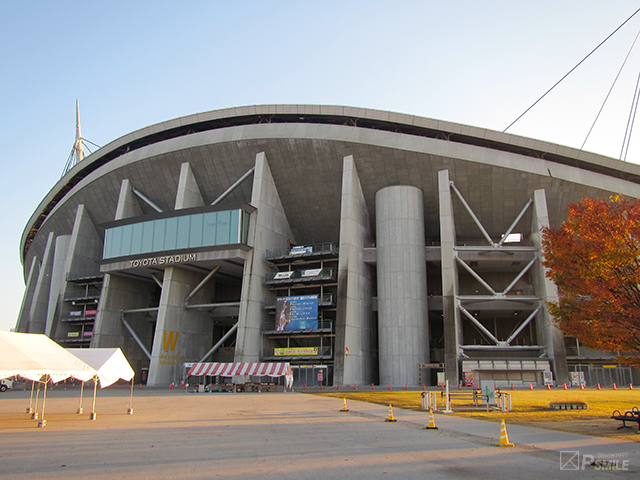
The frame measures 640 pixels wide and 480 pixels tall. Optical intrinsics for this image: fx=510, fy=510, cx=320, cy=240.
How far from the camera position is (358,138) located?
4525cm

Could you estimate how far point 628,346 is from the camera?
1727 centimetres

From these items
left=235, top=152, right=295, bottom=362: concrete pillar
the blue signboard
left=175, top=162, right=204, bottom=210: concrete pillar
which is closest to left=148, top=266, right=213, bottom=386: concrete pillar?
left=175, top=162, right=204, bottom=210: concrete pillar

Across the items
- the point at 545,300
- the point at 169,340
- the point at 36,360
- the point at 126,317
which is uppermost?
the point at 545,300

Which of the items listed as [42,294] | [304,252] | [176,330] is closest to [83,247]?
[42,294]

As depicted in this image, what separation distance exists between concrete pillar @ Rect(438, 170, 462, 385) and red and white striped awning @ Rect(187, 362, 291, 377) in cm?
1300

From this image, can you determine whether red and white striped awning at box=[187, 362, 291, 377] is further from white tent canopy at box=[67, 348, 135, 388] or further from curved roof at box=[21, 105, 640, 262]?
curved roof at box=[21, 105, 640, 262]

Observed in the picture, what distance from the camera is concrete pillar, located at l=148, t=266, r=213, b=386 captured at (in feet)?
155

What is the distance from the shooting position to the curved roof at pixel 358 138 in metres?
44.0

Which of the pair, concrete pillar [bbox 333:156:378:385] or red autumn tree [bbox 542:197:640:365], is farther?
concrete pillar [bbox 333:156:378:385]

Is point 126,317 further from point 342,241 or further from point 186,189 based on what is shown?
point 342,241

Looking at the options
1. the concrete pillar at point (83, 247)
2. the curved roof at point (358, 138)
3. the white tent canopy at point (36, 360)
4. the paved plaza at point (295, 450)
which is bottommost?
the paved plaza at point (295, 450)

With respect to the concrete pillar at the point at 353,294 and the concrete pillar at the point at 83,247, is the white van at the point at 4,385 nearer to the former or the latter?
the concrete pillar at the point at 83,247

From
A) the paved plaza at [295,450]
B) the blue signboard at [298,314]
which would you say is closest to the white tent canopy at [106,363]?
the paved plaza at [295,450]

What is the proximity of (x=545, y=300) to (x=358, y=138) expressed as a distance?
822 inches
